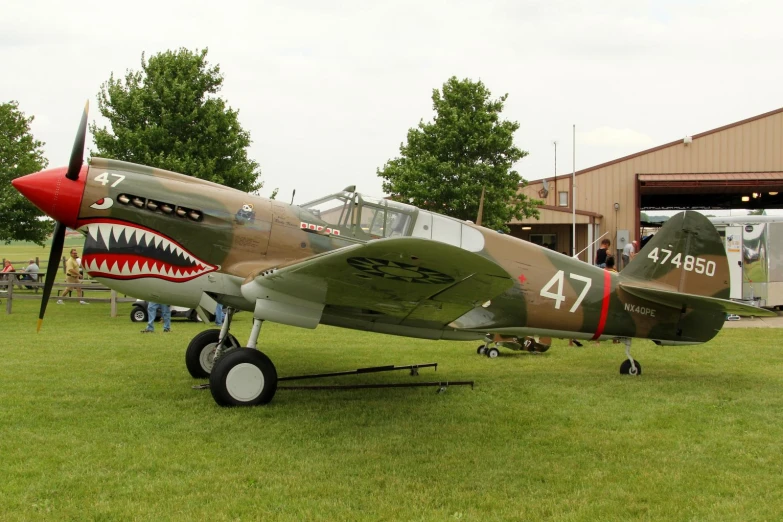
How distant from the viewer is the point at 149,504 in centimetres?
364

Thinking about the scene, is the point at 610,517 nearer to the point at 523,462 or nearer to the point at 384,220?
the point at 523,462

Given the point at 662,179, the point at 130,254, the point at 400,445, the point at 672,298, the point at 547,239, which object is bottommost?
the point at 400,445

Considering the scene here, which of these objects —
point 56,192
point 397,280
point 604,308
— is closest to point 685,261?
point 604,308

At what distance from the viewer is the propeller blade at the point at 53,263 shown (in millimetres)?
6416

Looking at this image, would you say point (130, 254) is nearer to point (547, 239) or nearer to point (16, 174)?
point (16, 174)

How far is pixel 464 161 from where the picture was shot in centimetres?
2259

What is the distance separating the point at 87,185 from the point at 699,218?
23.6 ft

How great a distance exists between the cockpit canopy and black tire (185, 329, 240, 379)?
1947 millimetres

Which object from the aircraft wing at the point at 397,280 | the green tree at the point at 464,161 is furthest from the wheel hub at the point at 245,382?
the green tree at the point at 464,161

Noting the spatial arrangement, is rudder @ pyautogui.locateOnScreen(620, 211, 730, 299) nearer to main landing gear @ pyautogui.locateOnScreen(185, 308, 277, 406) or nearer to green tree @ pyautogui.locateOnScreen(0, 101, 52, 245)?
main landing gear @ pyautogui.locateOnScreen(185, 308, 277, 406)

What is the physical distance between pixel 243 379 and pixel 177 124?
1395cm

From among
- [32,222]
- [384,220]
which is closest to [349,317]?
[384,220]

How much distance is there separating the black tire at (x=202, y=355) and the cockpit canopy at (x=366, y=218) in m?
1.95

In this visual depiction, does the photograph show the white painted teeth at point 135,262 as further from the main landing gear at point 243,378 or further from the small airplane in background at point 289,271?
the main landing gear at point 243,378
